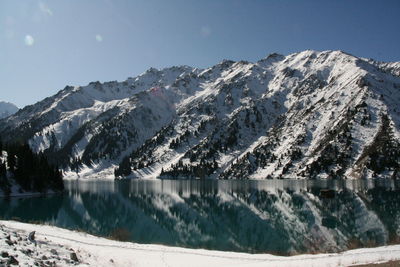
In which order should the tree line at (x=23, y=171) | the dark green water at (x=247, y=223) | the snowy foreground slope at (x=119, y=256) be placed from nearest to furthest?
the snowy foreground slope at (x=119, y=256), the dark green water at (x=247, y=223), the tree line at (x=23, y=171)

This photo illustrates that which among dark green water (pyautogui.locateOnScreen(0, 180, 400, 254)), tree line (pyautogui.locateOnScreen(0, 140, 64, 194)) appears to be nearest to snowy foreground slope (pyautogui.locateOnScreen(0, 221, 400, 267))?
dark green water (pyautogui.locateOnScreen(0, 180, 400, 254))

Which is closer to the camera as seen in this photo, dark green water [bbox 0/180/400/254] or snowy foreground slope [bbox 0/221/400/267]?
snowy foreground slope [bbox 0/221/400/267]

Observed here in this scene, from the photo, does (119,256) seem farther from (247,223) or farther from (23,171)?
(23,171)

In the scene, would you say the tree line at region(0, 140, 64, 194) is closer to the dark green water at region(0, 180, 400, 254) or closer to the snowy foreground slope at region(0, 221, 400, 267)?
the dark green water at region(0, 180, 400, 254)

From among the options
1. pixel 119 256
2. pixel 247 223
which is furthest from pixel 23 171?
pixel 119 256

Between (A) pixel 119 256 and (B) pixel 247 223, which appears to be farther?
(B) pixel 247 223

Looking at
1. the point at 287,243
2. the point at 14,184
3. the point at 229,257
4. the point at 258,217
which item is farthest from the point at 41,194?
the point at 229,257

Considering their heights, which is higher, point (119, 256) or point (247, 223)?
point (119, 256)

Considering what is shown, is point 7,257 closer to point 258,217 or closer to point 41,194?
point 258,217

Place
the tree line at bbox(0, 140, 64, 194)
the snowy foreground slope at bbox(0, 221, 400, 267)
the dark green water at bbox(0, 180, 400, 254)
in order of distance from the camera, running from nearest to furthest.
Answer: the snowy foreground slope at bbox(0, 221, 400, 267)
the dark green water at bbox(0, 180, 400, 254)
the tree line at bbox(0, 140, 64, 194)

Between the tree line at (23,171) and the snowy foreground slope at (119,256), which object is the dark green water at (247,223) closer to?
the snowy foreground slope at (119,256)

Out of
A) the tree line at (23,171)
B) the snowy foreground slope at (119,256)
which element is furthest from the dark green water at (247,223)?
the tree line at (23,171)

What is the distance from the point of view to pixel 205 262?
34.7 m

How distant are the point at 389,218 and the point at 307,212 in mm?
18875
